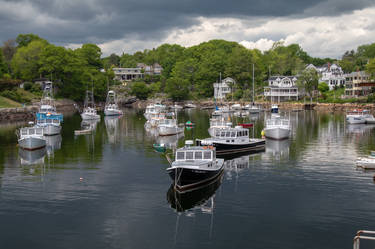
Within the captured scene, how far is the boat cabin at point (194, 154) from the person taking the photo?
36.5 m

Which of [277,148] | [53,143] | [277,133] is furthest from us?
[277,133]

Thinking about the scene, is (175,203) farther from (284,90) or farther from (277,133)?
(284,90)

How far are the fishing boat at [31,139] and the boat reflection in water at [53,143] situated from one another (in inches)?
68.1

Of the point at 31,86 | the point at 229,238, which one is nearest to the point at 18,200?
the point at 229,238

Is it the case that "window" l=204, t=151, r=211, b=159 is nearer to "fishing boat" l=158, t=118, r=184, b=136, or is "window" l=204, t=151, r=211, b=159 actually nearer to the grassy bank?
"fishing boat" l=158, t=118, r=184, b=136

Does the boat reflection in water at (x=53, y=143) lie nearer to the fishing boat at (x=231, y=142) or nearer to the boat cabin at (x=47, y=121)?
the boat cabin at (x=47, y=121)

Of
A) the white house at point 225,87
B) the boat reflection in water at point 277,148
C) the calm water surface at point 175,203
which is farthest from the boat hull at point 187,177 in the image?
the white house at point 225,87

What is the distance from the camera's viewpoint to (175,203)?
32562mm

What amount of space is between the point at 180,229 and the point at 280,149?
36211mm

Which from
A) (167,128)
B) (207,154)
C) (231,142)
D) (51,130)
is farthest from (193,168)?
(51,130)

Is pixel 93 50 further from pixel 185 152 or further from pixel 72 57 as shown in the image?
pixel 185 152

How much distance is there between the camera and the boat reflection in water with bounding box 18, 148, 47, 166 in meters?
50.2

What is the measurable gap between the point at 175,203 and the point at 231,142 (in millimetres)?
23338

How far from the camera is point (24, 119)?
375ft
